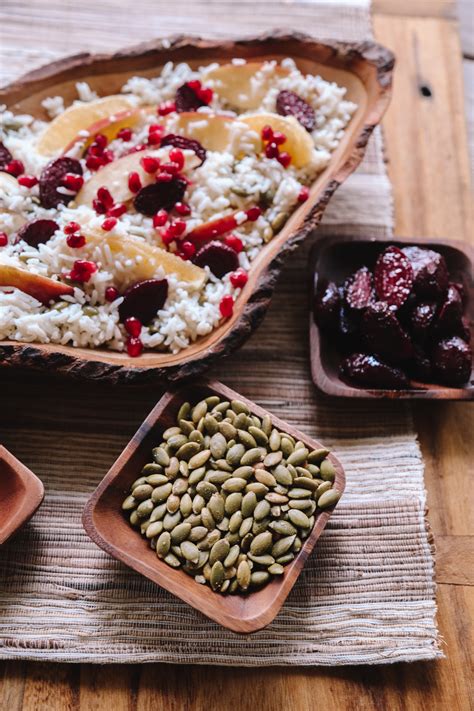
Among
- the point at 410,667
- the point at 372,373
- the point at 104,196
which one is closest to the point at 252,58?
the point at 104,196

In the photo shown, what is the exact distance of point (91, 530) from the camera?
7.34 feet

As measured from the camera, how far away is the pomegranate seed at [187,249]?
2.62m

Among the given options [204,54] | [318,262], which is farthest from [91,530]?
[204,54]

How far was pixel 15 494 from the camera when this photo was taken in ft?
7.68

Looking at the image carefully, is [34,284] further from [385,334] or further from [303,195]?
[385,334]

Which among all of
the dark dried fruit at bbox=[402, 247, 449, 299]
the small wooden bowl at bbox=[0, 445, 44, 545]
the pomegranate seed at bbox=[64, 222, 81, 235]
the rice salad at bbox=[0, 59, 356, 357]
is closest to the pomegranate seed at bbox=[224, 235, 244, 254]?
the rice salad at bbox=[0, 59, 356, 357]

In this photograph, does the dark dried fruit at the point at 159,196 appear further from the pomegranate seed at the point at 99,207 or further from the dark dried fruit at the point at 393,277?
the dark dried fruit at the point at 393,277

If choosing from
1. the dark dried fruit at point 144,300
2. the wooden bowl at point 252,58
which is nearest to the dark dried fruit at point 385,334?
the wooden bowl at point 252,58

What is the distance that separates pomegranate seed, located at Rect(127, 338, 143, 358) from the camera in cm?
246

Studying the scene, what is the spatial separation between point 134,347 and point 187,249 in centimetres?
43

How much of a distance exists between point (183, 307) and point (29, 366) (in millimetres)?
551

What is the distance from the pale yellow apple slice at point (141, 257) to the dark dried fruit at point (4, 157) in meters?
0.51

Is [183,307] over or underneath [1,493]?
over

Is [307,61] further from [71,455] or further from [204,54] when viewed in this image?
[71,455]
